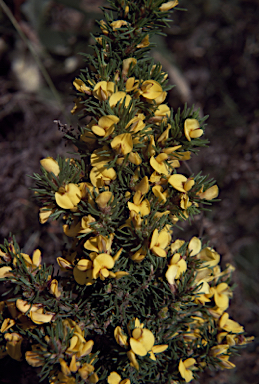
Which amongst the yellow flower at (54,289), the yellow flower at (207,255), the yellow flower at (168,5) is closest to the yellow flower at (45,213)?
the yellow flower at (54,289)

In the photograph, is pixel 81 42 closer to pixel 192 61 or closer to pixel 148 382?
pixel 192 61

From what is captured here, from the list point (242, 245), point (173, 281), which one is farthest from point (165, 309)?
point (242, 245)

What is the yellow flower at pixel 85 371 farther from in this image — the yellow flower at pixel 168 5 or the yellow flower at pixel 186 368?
the yellow flower at pixel 168 5

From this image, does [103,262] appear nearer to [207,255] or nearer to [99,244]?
[99,244]

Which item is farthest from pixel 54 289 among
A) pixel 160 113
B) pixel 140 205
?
pixel 160 113

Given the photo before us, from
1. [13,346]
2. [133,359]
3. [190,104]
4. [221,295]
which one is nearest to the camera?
[133,359]
